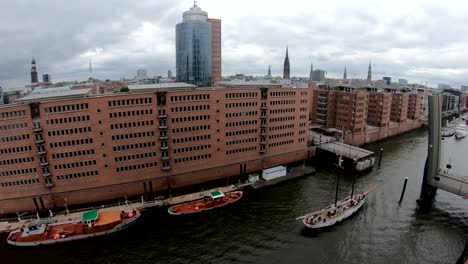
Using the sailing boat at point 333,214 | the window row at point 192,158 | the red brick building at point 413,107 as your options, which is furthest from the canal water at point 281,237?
the red brick building at point 413,107

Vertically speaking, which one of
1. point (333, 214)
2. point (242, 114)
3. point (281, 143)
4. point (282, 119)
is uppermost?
point (242, 114)

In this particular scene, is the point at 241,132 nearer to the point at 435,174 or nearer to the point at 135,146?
the point at 135,146

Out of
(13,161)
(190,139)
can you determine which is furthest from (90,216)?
(190,139)

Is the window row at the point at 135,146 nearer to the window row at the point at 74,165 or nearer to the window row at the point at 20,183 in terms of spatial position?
the window row at the point at 74,165

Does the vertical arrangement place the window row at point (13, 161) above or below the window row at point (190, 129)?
below

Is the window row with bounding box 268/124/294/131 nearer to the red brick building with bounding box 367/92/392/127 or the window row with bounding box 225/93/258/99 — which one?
the window row with bounding box 225/93/258/99

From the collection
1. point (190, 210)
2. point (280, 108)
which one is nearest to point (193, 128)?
point (190, 210)
